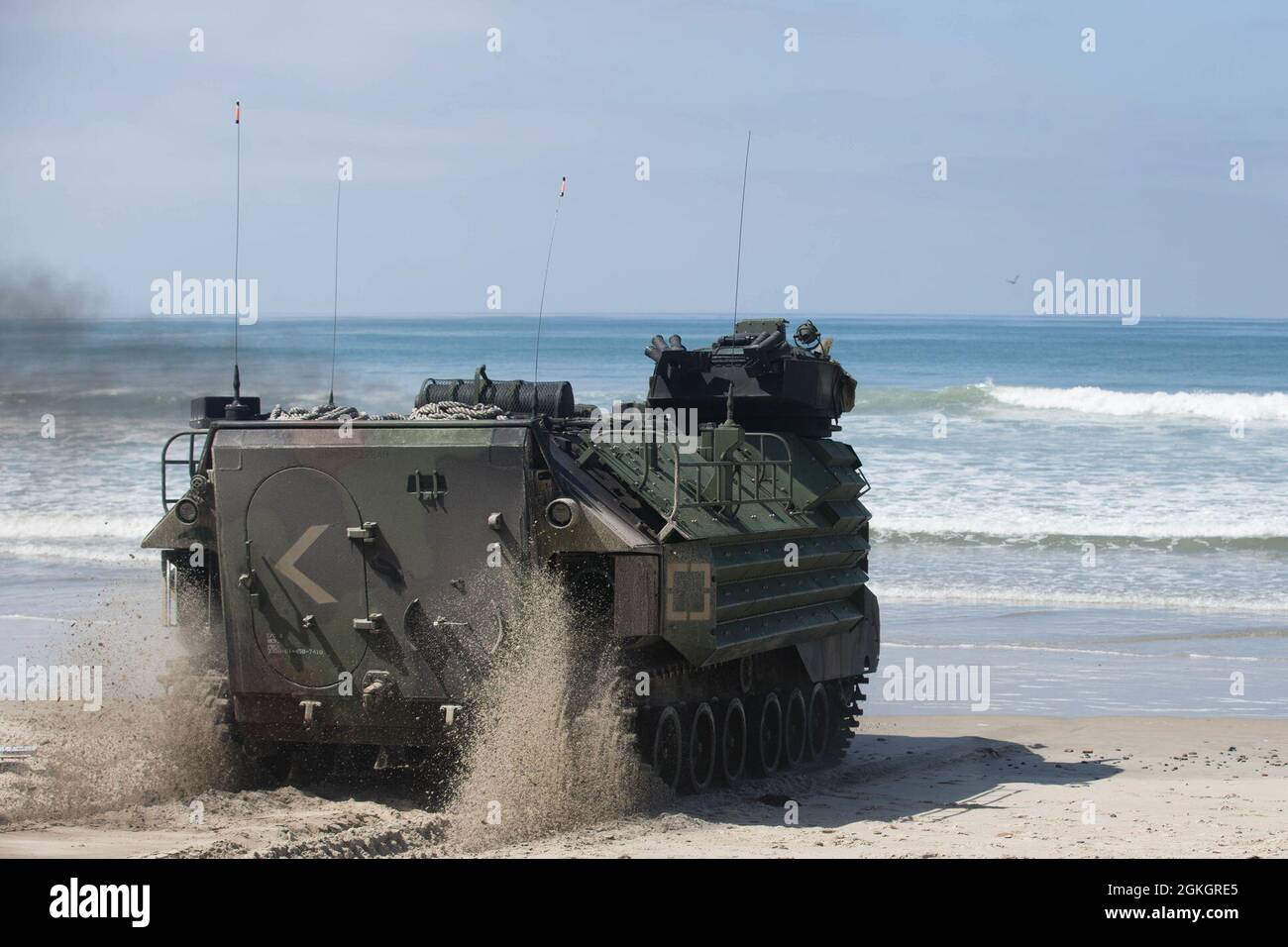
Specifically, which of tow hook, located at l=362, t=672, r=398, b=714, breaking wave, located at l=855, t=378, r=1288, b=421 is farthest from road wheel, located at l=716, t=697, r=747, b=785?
breaking wave, located at l=855, t=378, r=1288, b=421

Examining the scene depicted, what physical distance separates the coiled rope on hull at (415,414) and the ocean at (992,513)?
3.04 meters

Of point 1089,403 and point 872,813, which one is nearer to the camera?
point 872,813

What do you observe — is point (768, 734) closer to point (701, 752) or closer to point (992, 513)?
point (701, 752)

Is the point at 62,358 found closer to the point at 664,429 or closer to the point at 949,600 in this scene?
the point at 949,600

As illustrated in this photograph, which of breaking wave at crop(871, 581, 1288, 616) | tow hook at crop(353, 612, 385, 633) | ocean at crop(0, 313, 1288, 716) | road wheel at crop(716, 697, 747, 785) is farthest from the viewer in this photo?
breaking wave at crop(871, 581, 1288, 616)

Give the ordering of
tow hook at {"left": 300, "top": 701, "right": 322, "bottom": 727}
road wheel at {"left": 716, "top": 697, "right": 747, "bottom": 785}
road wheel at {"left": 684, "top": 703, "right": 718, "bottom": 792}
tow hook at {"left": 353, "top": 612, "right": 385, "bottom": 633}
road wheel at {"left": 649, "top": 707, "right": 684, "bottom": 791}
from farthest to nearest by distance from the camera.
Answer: road wheel at {"left": 716, "top": 697, "right": 747, "bottom": 785}, road wheel at {"left": 684, "top": 703, "right": 718, "bottom": 792}, road wheel at {"left": 649, "top": 707, "right": 684, "bottom": 791}, tow hook at {"left": 300, "top": 701, "right": 322, "bottom": 727}, tow hook at {"left": 353, "top": 612, "right": 385, "bottom": 633}

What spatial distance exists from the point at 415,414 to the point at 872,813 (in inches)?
156

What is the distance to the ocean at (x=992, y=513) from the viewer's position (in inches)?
789

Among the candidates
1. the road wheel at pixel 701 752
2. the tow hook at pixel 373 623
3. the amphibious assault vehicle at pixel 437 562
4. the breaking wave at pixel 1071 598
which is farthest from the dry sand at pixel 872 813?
the breaking wave at pixel 1071 598

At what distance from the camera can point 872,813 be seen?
1343cm

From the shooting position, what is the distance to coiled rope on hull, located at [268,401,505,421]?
1235cm

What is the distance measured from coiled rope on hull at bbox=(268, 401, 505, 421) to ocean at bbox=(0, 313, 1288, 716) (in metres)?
3.04

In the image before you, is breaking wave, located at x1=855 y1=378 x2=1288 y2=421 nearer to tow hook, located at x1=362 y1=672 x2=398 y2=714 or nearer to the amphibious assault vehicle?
the amphibious assault vehicle

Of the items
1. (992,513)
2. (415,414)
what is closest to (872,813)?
(415,414)
